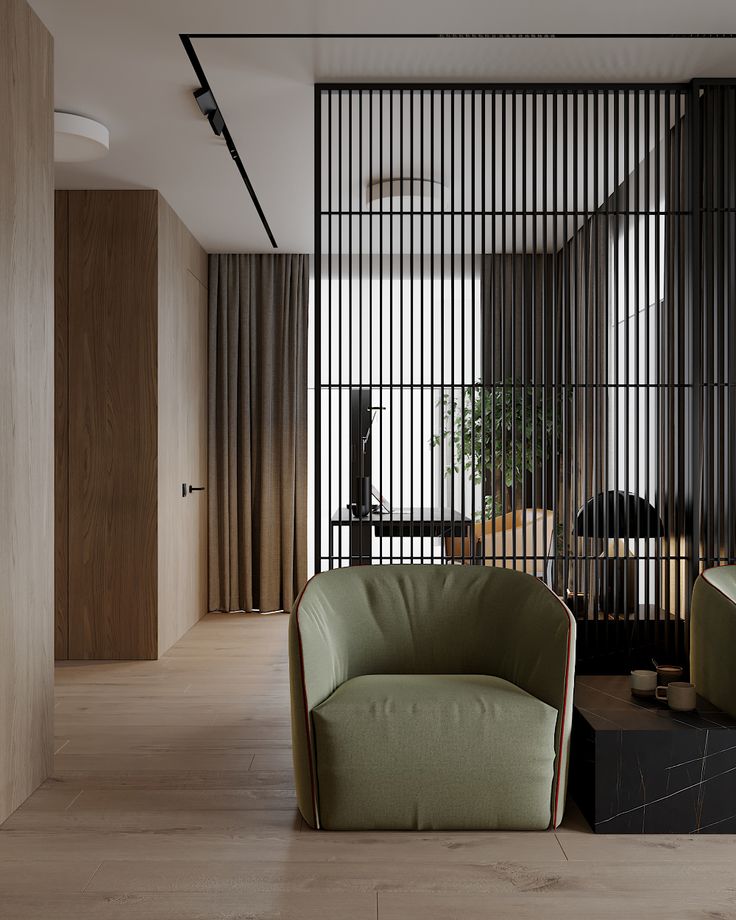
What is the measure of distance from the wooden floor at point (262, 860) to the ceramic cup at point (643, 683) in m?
0.49

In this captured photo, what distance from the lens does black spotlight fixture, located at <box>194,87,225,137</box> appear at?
3.60 m

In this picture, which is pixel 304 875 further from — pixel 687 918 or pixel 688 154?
pixel 688 154

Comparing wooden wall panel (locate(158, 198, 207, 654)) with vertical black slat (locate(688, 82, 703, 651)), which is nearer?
vertical black slat (locate(688, 82, 703, 651))

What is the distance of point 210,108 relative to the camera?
3.72 m

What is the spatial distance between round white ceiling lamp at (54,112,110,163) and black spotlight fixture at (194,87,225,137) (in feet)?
1.74

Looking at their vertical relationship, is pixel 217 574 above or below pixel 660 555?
below

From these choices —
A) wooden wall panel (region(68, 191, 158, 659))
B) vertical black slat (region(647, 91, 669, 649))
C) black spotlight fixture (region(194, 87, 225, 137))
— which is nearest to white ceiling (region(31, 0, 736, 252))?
black spotlight fixture (region(194, 87, 225, 137))

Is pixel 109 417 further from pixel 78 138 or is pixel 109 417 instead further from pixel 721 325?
pixel 721 325

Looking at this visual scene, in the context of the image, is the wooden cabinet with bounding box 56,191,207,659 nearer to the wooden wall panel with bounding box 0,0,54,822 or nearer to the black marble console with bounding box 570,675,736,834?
the wooden wall panel with bounding box 0,0,54,822

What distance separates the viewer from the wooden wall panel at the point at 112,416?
499 centimetres

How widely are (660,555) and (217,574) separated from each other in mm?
3751

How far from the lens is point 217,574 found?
651cm
